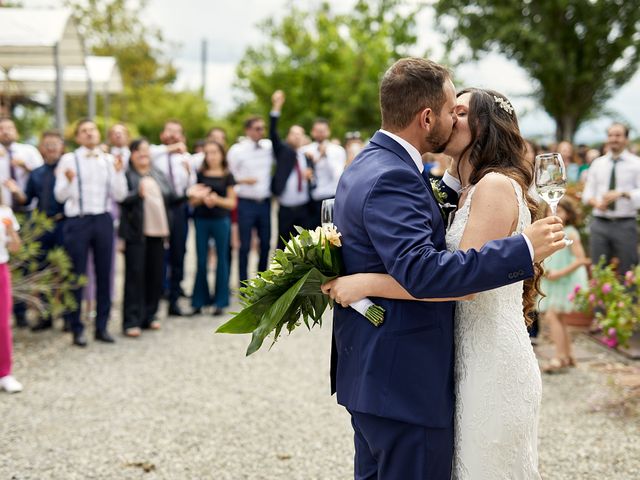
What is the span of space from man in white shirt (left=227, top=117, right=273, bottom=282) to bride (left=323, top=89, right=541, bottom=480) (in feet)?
24.1

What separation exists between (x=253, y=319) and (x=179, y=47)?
37.0 metres

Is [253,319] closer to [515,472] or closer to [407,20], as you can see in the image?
[515,472]

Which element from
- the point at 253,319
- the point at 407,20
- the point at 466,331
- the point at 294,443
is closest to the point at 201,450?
the point at 294,443

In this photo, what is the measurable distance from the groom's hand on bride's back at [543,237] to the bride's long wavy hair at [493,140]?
306 mm

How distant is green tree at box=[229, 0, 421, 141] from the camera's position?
23719 millimetres

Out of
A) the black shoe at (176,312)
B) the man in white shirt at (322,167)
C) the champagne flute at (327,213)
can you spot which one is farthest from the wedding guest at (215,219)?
the champagne flute at (327,213)

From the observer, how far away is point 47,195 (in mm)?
8352

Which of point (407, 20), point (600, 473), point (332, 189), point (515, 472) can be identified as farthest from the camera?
point (407, 20)

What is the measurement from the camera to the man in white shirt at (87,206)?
25.0 feet

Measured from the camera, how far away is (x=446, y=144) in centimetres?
272

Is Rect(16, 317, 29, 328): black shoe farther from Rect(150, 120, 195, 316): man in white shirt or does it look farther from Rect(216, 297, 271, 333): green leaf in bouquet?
Rect(216, 297, 271, 333): green leaf in bouquet

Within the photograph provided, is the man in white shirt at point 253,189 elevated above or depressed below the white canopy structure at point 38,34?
below

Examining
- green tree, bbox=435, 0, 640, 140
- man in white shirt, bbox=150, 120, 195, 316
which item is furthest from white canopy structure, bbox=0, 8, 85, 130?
green tree, bbox=435, 0, 640, 140

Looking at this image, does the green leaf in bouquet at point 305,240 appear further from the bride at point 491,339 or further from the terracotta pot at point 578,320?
the terracotta pot at point 578,320
